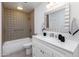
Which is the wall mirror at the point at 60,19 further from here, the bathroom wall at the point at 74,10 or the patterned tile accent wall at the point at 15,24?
the patterned tile accent wall at the point at 15,24

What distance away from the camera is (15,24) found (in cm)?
427

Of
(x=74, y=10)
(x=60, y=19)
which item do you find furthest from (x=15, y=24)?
(x=74, y=10)

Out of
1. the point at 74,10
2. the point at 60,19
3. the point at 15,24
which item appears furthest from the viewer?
the point at 15,24

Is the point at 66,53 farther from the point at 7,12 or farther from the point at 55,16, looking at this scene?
the point at 7,12

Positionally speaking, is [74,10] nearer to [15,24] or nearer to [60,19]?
[60,19]

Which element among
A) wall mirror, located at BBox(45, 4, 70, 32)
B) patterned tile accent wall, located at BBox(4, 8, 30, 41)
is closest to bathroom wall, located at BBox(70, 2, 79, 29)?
wall mirror, located at BBox(45, 4, 70, 32)

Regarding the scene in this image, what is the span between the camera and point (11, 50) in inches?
118

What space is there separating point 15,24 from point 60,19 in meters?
3.05

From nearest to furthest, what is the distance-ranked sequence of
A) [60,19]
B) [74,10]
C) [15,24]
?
[74,10] → [60,19] → [15,24]

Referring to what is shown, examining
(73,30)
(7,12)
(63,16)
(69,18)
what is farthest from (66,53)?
(7,12)

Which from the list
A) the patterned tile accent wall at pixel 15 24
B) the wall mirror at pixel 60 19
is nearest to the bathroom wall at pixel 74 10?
the wall mirror at pixel 60 19

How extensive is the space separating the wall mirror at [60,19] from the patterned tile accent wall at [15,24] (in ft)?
7.80

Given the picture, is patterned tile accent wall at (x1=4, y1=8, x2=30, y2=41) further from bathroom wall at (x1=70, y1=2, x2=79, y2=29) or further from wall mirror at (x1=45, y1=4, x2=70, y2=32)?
bathroom wall at (x1=70, y1=2, x2=79, y2=29)

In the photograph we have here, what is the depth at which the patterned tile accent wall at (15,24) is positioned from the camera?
3.89 meters
